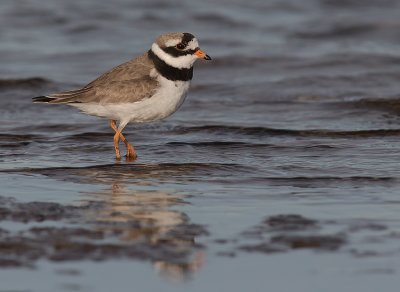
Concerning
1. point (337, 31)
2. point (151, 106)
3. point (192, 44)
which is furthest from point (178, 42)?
point (337, 31)

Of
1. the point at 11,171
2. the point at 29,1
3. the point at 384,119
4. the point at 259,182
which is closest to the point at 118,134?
the point at 11,171

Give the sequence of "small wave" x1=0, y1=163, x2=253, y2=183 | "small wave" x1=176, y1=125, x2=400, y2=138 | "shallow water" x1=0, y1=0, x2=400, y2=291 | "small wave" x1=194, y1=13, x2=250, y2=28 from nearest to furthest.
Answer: "shallow water" x1=0, y1=0, x2=400, y2=291
"small wave" x1=0, y1=163, x2=253, y2=183
"small wave" x1=176, y1=125, x2=400, y2=138
"small wave" x1=194, y1=13, x2=250, y2=28

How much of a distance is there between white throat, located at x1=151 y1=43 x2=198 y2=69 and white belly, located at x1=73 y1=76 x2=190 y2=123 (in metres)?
0.20

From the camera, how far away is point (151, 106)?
8.09 metres

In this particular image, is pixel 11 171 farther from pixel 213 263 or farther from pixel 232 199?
pixel 213 263

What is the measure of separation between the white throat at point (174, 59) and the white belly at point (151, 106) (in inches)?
8.0

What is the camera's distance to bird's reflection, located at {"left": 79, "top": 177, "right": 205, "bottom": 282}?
4.60m

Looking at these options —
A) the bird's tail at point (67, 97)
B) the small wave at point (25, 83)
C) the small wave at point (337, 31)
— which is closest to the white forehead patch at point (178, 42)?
the bird's tail at point (67, 97)

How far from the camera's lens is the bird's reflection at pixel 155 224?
181 inches

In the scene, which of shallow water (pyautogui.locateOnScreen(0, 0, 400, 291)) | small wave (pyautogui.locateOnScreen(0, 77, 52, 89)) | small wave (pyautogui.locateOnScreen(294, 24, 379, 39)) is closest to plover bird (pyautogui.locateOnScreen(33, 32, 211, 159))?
shallow water (pyautogui.locateOnScreen(0, 0, 400, 291))

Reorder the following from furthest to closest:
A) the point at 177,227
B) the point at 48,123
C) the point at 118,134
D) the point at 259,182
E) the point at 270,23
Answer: the point at 270,23, the point at 48,123, the point at 118,134, the point at 259,182, the point at 177,227

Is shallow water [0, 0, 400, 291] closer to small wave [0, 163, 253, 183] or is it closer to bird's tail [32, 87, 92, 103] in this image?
small wave [0, 163, 253, 183]

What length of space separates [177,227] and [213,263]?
0.79 metres

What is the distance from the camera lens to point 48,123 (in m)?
10.2
